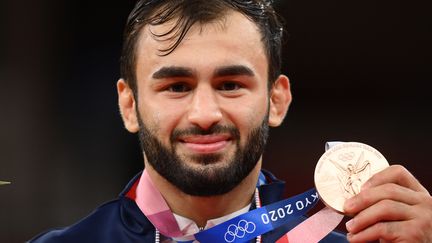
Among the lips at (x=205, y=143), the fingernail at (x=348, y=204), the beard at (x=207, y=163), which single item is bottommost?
the fingernail at (x=348, y=204)

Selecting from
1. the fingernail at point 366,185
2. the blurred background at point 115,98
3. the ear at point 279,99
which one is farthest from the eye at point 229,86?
the blurred background at point 115,98

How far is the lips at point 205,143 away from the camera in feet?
7.63

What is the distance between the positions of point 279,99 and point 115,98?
2733mm

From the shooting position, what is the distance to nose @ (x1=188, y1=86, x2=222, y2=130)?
2.30 metres

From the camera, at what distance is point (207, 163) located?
237cm

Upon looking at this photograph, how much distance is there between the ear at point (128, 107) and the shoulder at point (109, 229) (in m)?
0.26

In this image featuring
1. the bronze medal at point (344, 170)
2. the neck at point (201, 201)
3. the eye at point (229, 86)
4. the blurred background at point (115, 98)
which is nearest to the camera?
the bronze medal at point (344, 170)

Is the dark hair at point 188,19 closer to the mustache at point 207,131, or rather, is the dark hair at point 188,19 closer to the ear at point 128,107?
the ear at point 128,107

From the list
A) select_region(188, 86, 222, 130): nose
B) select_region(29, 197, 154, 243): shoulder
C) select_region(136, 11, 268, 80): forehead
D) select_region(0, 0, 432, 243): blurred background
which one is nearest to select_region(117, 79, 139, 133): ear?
select_region(136, 11, 268, 80): forehead

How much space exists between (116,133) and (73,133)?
0.30 meters

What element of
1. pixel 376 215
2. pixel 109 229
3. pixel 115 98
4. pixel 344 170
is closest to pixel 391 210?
pixel 376 215

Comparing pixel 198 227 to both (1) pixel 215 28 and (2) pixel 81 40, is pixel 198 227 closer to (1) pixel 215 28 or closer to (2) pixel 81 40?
(1) pixel 215 28

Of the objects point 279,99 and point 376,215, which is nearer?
point 376,215

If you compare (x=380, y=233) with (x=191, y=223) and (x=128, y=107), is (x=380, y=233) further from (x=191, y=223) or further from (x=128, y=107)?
(x=128, y=107)
